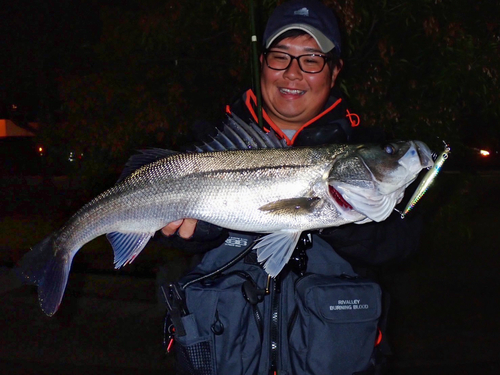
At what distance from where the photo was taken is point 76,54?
23.6ft

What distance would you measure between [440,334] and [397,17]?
11.3 feet

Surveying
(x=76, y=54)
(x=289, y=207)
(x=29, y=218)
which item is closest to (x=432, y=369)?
(x=289, y=207)

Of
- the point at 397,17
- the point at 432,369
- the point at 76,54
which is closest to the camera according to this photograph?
the point at 432,369

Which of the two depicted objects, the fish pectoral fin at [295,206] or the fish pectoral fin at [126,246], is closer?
the fish pectoral fin at [295,206]

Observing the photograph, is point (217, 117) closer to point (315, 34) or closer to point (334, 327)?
point (315, 34)

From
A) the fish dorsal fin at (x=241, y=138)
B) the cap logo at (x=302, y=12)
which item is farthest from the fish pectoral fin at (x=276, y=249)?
the cap logo at (x=302, y=12)

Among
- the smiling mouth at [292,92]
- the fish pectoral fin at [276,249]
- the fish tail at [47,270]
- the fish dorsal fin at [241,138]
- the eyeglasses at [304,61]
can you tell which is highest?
the eyeglasses at [304,61]

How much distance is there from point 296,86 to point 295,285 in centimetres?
A: 118

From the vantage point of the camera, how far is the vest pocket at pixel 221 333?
2.57m

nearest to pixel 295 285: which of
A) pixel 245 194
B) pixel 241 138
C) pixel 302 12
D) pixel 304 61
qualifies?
pixel 245 194

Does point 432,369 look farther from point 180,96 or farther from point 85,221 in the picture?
point 180,96

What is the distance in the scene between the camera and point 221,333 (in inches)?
102

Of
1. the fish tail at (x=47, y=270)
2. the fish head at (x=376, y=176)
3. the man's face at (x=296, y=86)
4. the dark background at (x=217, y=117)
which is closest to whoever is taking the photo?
the fish head at (x=376, y=176)

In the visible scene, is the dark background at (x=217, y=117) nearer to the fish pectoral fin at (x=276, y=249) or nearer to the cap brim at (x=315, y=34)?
the cap brim at (x=315, y=34)
